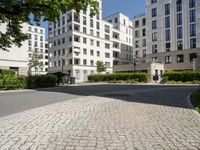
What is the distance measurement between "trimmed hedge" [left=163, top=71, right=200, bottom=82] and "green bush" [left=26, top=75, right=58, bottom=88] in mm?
18652

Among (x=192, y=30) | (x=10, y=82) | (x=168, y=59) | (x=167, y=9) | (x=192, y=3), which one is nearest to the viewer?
(x=10, y=82)

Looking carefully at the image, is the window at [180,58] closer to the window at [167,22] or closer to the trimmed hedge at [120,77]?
the window at [167,22]

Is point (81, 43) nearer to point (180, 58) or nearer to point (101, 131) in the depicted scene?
point (180, 58)

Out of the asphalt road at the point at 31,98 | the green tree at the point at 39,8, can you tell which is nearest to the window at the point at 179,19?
the asphalt road at the point at 31,98

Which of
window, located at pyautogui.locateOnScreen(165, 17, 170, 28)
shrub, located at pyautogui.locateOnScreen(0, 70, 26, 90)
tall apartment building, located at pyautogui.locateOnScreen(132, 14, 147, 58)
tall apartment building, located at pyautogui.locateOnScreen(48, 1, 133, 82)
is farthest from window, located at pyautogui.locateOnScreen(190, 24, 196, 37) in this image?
shrub, located at pyautogui.locateOnScreen(0, 70, 26, 90)

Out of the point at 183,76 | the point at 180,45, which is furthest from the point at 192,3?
the point at 183,76

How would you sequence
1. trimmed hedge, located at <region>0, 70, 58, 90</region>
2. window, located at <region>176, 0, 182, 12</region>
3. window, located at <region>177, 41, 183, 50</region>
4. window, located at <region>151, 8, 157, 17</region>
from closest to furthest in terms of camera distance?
trimmed hedge, located at <region>0, 70, 58, 90</region> → window, located at <region>177, 41, 183, 50</region> → window, located at <region>176, 0, 182, 12</region> → window, located at <region>151, 8, 157, 17</region>

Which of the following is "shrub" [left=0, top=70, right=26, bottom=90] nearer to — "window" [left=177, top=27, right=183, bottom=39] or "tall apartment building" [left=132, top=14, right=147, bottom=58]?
"window" [left=177, top=27, right=183, bottom=39]

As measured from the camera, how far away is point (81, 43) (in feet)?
198

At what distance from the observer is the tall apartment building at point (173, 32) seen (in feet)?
165

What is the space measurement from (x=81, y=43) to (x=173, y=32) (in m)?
23.7

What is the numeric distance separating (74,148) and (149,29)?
5777 centimetres

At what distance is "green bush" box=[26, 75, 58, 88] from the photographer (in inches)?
928

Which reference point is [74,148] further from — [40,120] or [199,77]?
[199,77]
